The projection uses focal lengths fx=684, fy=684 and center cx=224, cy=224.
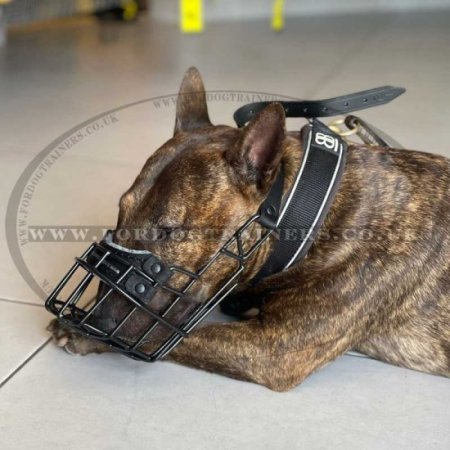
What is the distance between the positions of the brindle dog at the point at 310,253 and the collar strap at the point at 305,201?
0.09ft

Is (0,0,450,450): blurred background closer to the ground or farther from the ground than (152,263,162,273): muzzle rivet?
closer to the ground

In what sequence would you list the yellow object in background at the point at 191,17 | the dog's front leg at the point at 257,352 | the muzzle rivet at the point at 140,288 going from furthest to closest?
the yellow object in background at the point at 191,17 < the dog's front leg at the point at 257,352 < the muzzle rivet at the point at 140,288

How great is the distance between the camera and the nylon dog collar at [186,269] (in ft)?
4.19

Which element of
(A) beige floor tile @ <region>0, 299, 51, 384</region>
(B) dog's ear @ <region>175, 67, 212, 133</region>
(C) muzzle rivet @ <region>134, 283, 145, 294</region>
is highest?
(B) dog's ear @ <region>175, 67, 212, 133</region>

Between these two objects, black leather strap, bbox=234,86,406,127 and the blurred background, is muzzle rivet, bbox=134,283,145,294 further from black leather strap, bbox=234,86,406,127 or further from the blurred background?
black leather strap, bbox=234,86,406,127

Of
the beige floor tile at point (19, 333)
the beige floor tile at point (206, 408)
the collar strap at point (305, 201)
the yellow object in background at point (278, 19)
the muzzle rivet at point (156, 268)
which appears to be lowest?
the beige floor tile at point (206, 408)

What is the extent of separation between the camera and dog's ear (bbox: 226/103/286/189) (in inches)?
50.9

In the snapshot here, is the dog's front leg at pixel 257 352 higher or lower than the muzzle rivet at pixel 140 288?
lower

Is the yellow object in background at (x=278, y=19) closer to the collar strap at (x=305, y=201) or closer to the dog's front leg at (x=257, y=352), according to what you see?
the collar strap at (x=305, y=201)

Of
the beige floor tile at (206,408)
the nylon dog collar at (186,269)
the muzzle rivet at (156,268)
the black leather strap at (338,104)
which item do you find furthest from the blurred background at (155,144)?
the black leather strap at (338,104)

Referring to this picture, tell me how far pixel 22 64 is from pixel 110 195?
6.40 ft

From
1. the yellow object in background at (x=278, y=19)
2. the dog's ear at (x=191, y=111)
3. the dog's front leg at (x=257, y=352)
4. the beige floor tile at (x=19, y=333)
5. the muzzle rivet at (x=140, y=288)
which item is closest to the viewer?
the muzzle rivet at (x=140, y=288)

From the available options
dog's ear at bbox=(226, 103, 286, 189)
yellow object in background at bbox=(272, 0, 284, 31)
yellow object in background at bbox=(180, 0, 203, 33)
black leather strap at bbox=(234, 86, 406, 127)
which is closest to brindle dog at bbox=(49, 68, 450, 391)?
dog's ear at bbox=(226, 103, 286, 189)

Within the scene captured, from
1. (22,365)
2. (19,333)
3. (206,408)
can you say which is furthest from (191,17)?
(206,408)
